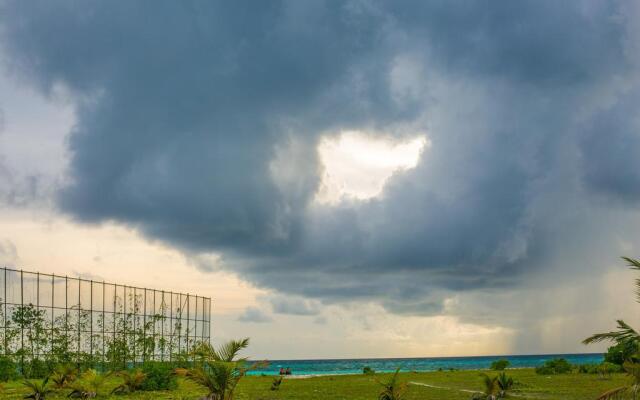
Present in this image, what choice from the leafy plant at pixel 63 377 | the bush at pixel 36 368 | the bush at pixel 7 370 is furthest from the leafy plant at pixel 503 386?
the bush at pixel 36 368

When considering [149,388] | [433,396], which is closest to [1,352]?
[149,388]

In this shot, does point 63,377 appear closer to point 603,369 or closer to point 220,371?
point 220,371

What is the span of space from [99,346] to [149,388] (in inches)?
922

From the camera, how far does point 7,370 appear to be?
160ft

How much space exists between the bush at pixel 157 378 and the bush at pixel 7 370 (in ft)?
44.5

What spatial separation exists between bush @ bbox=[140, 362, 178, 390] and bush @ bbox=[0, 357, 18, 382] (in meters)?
13.6

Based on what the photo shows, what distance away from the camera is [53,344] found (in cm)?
5600

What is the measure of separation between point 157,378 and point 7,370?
52.6 feet

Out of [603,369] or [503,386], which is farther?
[603,369]

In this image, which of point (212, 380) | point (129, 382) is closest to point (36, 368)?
point (129, 382)

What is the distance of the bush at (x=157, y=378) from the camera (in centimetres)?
3912

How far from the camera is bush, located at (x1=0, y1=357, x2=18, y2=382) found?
4806cm

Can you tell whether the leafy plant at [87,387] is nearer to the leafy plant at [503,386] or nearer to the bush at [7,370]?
the leafy plant at [503,386]

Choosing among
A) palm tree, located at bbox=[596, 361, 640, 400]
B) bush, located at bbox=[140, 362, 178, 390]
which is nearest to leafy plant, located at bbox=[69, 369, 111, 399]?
bush, located at bbox=[140, 362, 178, 390]
